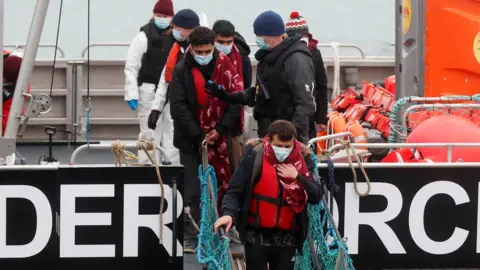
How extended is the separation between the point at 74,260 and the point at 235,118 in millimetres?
1792

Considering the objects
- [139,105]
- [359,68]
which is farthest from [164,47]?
[359,68]

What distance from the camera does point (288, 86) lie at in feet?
28.5

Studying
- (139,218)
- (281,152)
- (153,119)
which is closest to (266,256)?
(281,152)

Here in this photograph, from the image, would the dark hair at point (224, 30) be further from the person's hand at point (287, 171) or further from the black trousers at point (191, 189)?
A: the person's hand at point (287, 171)

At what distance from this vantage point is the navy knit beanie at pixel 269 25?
8.59 meters

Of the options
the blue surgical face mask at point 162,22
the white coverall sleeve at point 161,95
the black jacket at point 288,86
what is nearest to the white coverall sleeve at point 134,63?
the blue surgical face mask at point 162,22

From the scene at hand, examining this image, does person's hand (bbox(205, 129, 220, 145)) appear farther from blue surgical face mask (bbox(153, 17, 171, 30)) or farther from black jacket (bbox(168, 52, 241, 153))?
blue surgical face mask (bbox(153, 17, 171, 30))

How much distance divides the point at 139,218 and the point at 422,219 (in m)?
1.91

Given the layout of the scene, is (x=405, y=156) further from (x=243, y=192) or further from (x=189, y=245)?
(x=243, y=192)

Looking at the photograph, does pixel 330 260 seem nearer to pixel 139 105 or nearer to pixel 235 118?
pixel 235 118

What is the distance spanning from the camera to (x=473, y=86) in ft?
35.6

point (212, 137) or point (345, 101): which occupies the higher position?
point (345, 101)

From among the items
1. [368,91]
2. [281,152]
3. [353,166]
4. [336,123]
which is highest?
[368,91]

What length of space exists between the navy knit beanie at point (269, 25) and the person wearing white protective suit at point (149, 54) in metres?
2.21
